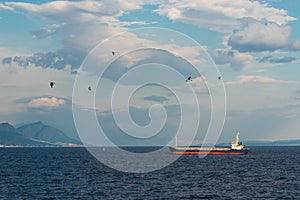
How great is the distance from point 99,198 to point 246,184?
163ft

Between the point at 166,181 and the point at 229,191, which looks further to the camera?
the point at 166,181

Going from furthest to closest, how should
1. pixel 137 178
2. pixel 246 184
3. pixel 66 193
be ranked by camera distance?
1. pixel 137 178
2. pixel 246 184
3. pixel 66 193

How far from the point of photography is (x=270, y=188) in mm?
120625

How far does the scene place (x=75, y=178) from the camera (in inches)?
5689

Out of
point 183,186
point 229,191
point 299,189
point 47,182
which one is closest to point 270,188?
point 299,189

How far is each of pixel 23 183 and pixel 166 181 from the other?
1765 inches

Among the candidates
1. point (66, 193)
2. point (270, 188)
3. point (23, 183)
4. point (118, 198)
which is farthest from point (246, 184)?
point (23, 183)

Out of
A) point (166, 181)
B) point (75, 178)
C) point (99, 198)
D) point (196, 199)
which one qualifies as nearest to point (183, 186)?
point (166, 181)

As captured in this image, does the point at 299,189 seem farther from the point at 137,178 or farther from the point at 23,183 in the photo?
the point at 23,183

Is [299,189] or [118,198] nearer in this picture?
[118,198]

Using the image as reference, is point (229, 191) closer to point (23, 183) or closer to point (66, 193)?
point (66, 193)

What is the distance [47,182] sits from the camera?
Result: 13338 centimetres

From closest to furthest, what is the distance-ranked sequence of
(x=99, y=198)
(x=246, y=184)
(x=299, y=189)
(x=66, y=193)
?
(x=99, y=198) < (x=66, y=193) < (x=299, y=189) < (x=246, y=184)

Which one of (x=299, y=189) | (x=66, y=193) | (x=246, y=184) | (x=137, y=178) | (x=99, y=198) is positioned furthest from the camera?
(x=137, y=178)
